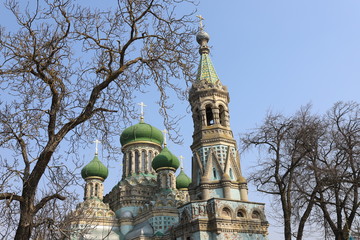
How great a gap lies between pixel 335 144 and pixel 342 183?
47.3 inches

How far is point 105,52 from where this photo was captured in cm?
661

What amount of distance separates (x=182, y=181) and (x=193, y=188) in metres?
10.7

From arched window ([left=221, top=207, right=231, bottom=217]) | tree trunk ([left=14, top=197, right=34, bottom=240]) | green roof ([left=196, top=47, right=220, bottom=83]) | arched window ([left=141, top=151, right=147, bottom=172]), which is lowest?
tree trunk ([left=14, top=197, right=34, bottom=240])

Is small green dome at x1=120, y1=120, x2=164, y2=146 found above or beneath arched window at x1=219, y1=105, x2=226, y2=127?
above

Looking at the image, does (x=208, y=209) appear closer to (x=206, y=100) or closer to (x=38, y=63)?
(x=206, y=100)

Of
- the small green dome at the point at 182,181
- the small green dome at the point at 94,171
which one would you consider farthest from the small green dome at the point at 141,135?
the small green dome at the point at 182,181

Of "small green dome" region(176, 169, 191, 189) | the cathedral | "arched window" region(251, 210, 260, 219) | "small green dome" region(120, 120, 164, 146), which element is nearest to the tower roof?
the cathedral

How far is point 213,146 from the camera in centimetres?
2138

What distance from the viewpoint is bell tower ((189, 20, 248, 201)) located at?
2030 cm

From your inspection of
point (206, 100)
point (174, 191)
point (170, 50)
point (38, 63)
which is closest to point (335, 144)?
point (170, 50)

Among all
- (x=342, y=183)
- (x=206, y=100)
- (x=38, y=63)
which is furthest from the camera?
(x=206, y=100)

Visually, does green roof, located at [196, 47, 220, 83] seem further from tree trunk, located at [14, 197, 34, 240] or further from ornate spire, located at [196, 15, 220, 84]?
tree trunk, located at [14, 197, 34, 240]

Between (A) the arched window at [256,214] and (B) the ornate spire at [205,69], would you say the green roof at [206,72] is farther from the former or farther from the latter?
(A) the arched window at [256,214]

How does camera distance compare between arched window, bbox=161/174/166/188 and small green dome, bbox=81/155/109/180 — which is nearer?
arched window, bbox=161/174/166/188
